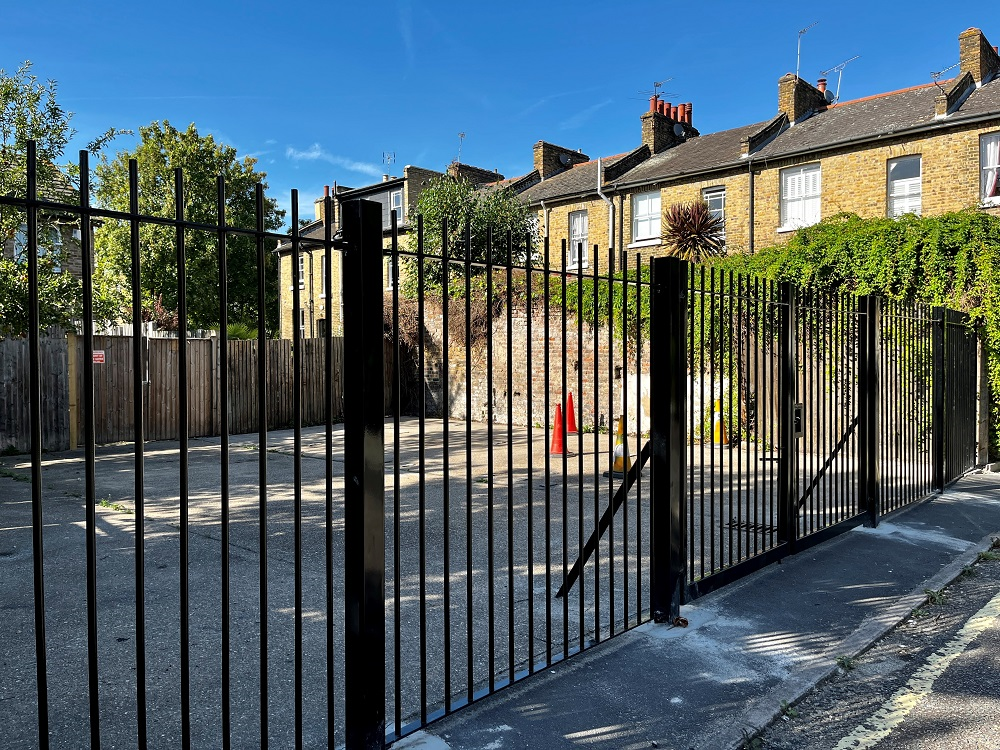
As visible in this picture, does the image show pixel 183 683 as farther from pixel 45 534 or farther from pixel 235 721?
pixel 45 534

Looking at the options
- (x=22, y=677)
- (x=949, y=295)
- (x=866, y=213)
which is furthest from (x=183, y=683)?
(x=866, y=213)

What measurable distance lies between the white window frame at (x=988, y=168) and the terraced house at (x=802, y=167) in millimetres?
23

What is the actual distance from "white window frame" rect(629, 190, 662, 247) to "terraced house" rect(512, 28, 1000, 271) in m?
0.03

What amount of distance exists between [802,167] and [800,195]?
72 cm

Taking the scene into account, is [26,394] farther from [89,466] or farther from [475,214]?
[89,466]

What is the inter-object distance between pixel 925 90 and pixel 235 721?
73.4 feet

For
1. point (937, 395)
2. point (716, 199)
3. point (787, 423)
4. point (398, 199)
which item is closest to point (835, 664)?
point (787, 423)

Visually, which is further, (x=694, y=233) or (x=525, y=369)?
(x=525, y=369)

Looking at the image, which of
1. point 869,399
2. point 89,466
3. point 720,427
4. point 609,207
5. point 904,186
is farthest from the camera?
point 609,207

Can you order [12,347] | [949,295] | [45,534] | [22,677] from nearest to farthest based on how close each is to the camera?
[22,677] → [45,534] → [949,295] → [12,347]

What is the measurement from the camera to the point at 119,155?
1125 inches

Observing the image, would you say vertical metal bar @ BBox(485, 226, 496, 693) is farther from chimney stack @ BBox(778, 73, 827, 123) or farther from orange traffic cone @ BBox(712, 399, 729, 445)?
chimney stack @ BBox(778, 73, 827, 123)

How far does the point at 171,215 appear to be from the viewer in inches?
1077

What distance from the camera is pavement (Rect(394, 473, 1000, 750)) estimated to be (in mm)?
3266
